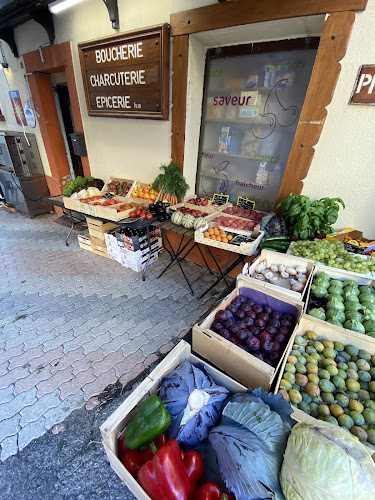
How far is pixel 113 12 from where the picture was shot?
334 cm

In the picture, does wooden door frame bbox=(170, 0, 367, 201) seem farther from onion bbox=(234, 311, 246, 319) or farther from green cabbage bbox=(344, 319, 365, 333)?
onion bbox=(234, 311, 246, 319)

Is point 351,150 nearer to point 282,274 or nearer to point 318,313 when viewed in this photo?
point 282,274

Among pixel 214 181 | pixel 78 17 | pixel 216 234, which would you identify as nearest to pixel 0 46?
pixel 78 17

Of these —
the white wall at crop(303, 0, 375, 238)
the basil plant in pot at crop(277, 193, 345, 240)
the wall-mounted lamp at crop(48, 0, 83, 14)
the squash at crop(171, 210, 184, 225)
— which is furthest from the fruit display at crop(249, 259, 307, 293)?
the wall-mounted lamp at crop(48, 0, 83, 14)

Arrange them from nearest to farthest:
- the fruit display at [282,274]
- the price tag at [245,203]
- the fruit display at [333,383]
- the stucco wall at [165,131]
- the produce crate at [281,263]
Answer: the fruit display at [333,383]
the produce crate at [281,263]
the fruit display at [282,274]
the stucco wall at [165,131]
the price tag at [245,203]

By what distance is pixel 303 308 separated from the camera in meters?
1.51

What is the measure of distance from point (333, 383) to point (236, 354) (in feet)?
1.72

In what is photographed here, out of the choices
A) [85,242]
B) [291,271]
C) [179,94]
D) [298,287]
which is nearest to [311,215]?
[291,271]

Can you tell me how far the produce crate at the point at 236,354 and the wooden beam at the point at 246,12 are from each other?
264cm

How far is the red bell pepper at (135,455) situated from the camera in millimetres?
899

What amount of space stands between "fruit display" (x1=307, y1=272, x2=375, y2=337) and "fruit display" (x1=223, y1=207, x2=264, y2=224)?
1407 mm

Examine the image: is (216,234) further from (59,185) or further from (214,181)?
(59,185)

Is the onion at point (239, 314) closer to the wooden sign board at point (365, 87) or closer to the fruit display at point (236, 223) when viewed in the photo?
the fruit display at point (236, 223)

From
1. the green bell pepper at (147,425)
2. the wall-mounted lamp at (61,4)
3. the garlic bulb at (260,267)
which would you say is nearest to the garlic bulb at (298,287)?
the garlic bulb at (260,267)
